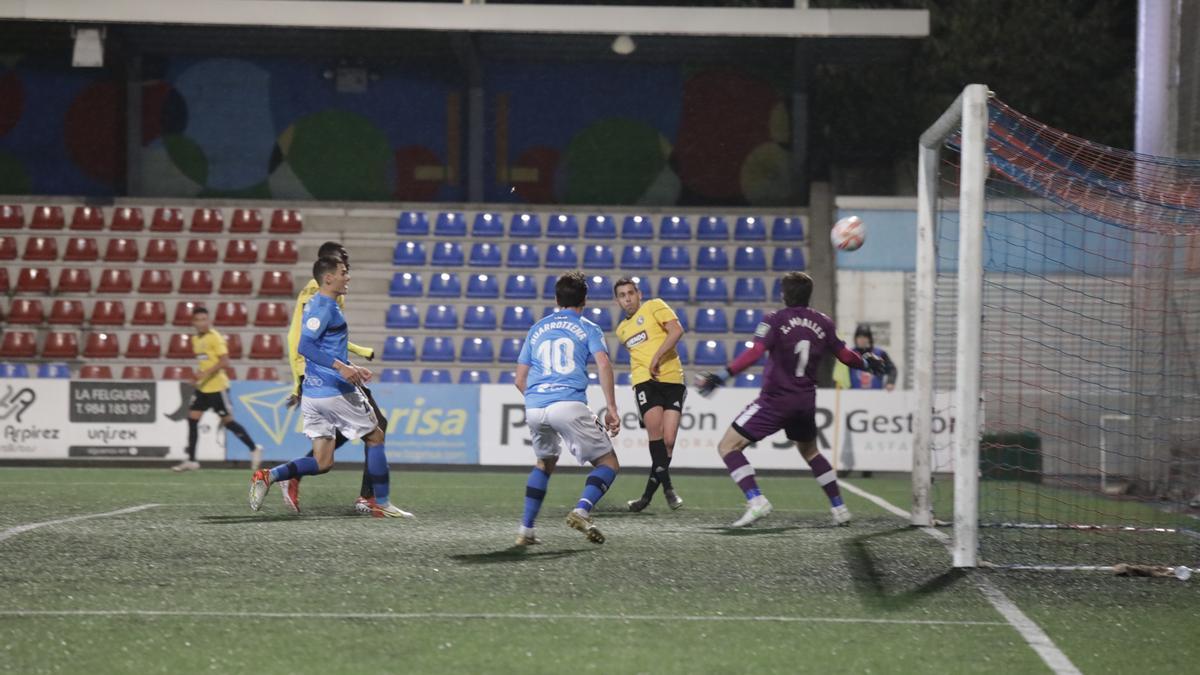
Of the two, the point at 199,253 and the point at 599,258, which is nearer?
the point at 599,258

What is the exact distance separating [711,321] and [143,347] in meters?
9.48

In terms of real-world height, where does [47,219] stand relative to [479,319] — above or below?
above

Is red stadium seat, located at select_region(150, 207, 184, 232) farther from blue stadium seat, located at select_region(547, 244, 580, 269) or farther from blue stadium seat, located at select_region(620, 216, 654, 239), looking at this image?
blue stadium seat, located at select_region(620, 216, 654, 239)

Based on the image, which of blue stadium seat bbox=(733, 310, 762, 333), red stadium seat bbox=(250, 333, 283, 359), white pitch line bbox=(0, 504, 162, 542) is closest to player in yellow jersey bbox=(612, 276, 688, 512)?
white pitch line bbox=(0, 504, 162, 542)

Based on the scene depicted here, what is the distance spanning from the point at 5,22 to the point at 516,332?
10.6 meters

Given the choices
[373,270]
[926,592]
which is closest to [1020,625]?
[926,592]

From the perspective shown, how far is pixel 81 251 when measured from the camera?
24250mm

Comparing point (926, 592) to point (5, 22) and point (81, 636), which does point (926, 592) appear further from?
point (5, 22)

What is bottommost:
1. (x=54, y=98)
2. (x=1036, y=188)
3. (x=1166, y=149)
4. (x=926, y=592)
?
(x=926, y=592)

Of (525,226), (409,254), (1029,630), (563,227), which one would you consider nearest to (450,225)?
(409,254)

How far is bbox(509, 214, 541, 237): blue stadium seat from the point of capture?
24797 millimetres

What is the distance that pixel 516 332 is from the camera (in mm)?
23281

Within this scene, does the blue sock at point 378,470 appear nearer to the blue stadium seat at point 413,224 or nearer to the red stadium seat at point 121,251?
the blue stadium seat at point 413,224

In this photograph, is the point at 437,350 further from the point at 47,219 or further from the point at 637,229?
the point at 47,219
